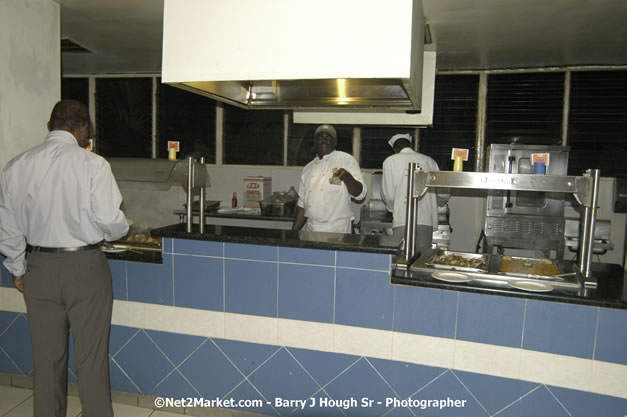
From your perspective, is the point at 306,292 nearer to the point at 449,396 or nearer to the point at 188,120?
the point at 449,396

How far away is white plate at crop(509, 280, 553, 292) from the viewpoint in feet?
6.60

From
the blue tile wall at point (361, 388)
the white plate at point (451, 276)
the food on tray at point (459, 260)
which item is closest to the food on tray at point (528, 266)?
the food on tray at point (459, 260)

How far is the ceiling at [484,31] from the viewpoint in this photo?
9.35 feet

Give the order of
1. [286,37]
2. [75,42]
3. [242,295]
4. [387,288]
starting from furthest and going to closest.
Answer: [75,42], [242,295], [387,288], [286,37]

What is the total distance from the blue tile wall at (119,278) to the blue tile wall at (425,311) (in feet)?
5.01

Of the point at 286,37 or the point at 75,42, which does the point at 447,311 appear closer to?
the point at 286,37

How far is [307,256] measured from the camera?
89.8 inches

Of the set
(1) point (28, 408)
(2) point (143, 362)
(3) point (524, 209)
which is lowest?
(1) point (28, 408)

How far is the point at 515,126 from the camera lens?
478 centimetres

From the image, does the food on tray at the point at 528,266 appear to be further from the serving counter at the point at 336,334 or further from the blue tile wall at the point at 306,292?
the blue tile wall at the point at 306,292

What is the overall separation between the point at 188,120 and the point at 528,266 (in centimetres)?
439

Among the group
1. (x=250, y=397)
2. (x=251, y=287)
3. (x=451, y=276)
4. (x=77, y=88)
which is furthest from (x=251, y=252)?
(x=77, y=88)

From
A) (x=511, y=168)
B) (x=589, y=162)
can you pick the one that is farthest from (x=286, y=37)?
(x=589, y=162)

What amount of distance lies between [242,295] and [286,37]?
132 centimetres
